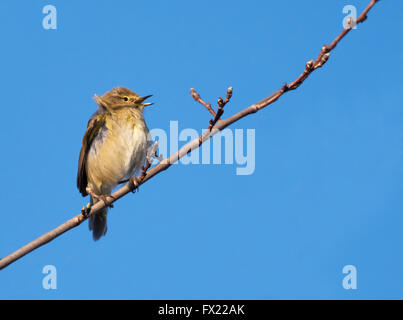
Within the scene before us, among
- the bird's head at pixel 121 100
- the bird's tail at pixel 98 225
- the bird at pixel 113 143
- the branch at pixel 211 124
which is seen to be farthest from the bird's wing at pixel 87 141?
the branch at pixel 211 124

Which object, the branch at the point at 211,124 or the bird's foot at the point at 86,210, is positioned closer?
the branch at the point at 211,124

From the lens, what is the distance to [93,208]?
6.12 metres

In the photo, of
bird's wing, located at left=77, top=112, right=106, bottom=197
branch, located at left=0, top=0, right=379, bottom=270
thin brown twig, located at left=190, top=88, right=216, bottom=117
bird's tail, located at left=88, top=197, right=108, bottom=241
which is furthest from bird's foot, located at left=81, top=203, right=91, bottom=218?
bird's tail, located at left=88, top=197, right=108, bottom=241

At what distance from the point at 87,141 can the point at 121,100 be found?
0.85 metres

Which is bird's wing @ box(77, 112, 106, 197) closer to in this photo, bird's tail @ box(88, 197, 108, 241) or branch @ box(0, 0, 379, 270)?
bird's tail @ box(88, 197, 108, 241)

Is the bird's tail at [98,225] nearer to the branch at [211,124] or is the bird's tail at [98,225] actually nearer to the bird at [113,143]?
the bird at [113,143]

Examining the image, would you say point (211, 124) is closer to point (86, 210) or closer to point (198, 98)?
point (198, 98)

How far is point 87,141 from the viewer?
782cm

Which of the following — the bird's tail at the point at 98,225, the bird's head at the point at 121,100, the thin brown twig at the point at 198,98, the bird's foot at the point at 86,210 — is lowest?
the bird's foot at the point at 86,210

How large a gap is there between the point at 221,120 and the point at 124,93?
3919 mm

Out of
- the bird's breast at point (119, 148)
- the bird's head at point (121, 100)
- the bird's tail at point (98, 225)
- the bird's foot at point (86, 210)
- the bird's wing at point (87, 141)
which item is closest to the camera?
the bird's foot at point (86, 210)

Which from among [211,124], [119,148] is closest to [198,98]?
[211,124]

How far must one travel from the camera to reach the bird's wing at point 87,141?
770cm

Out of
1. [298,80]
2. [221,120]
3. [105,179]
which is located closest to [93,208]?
[105,179]
